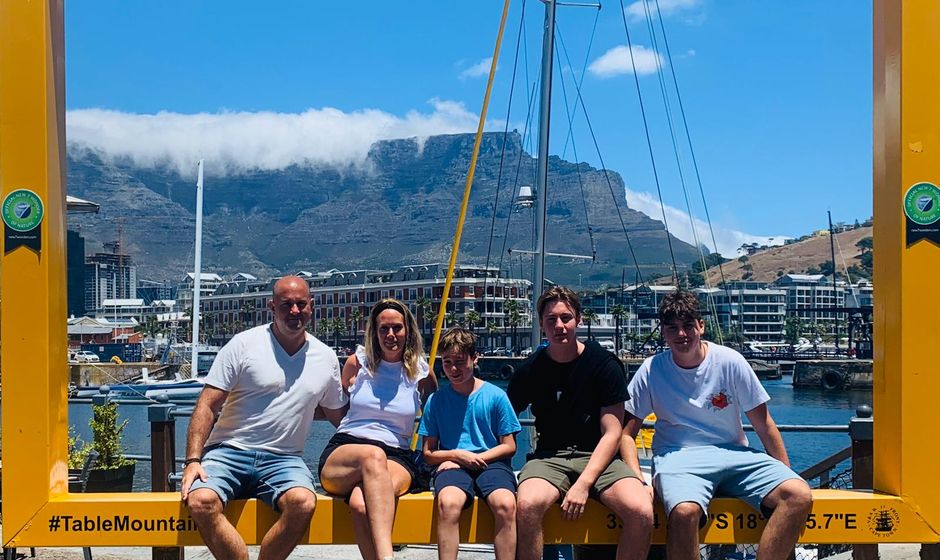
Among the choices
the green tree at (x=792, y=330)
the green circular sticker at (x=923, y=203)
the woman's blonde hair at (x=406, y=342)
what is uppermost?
the green circular sticker at (x=923, y=203)

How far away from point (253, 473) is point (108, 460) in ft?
10.6

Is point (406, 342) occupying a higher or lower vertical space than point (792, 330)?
higher

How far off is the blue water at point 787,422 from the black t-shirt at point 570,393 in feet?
33.9

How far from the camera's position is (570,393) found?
4082 mm

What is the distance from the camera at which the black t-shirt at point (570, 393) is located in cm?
405

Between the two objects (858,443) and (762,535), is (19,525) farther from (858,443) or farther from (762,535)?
(858,443)

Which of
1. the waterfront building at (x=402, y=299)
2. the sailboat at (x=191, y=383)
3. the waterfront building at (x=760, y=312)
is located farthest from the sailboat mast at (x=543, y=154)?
the waterfront building at (x=760, y=312)

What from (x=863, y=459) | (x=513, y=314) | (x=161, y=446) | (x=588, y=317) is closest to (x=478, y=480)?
Answer: (x=161, y=446)

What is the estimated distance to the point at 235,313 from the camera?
143m

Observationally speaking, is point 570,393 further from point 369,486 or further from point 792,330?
point 792,330

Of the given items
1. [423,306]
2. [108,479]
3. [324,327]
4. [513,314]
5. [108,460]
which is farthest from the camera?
[324,327]

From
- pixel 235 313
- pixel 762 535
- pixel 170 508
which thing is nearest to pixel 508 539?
pixel 762 535

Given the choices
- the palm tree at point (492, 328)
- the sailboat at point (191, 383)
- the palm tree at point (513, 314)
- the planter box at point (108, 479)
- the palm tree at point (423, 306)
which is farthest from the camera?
the palm tree at point (423, 306)

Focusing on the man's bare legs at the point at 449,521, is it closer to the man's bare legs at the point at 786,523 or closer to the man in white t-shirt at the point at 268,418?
the man in white t-shirt at the point at 268,418
